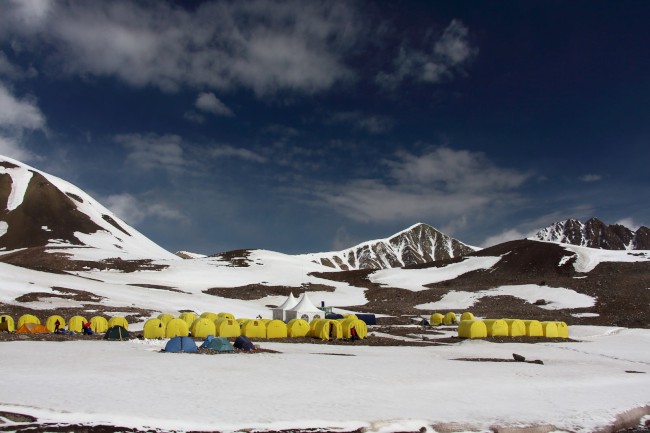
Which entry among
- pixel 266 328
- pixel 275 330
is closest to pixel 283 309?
pixel 275 330

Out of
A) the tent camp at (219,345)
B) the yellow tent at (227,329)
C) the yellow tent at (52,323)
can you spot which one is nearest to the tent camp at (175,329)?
the yellow tent at (227,329)

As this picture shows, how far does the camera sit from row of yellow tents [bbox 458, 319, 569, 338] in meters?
41.3

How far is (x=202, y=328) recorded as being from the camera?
3697 centimetres

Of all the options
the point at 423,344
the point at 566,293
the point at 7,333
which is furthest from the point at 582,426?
the point at 566,293

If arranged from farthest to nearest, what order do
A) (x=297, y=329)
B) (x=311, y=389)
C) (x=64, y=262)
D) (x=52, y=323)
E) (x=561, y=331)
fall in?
(x=64, y=262) → (x=561, y=331) → (x=297, y=329) → (x=52, y=323) → (x=311, y=389)

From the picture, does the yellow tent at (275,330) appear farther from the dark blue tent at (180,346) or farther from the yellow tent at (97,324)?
the yellow tent at (97,324)

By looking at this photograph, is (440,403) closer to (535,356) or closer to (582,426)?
(582,426)

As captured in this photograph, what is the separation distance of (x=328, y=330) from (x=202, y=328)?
9.41 m

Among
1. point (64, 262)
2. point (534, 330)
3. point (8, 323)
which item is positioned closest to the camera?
point (8, 323)

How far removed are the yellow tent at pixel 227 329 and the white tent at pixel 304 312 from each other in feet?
45.2

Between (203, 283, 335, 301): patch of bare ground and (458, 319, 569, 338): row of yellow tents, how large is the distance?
44665mm

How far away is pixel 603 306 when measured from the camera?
66.0 meters

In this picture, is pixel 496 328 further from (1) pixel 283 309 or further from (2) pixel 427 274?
(2) pixel 427 274

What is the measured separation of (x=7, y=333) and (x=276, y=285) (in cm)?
5916
